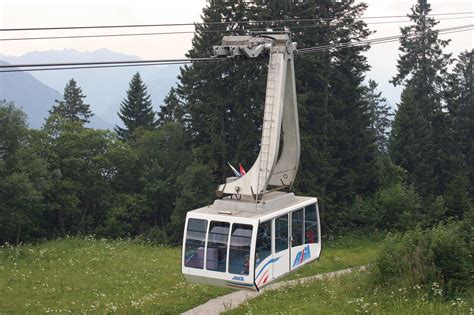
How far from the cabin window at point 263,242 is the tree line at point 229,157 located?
64.7ft

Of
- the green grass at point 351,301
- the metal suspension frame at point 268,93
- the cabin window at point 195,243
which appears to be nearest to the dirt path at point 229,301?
the green grass at point 351,301

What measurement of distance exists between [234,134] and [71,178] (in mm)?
11845

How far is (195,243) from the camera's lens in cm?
1290

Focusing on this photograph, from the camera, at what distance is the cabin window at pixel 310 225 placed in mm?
14594

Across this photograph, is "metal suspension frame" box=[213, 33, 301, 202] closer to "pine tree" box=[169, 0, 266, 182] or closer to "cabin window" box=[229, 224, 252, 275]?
"cabin window" box=[229, 224, 252, 275]

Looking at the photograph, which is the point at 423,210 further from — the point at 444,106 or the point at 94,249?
the point at 94,249

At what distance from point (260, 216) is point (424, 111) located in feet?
122

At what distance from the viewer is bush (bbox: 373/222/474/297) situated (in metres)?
16.9

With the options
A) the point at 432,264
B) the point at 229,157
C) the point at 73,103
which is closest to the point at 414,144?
the point at 229,157

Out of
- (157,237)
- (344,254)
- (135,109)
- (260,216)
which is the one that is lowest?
(344,254)

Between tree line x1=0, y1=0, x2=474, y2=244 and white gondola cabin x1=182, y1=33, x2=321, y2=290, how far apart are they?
18.2 metres

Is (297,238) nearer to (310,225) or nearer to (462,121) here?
(310,225)

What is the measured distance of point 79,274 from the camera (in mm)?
21641

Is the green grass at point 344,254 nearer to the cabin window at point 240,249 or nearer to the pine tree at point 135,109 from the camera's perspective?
the cabin window at point 240,249
